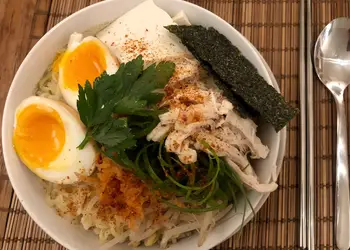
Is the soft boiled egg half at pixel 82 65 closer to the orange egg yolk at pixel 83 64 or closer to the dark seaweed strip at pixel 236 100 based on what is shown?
the orange egg yolk at pixel 83 64

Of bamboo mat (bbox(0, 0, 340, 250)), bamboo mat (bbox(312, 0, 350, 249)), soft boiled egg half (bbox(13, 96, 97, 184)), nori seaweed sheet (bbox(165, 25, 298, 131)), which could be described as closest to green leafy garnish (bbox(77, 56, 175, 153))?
soft boiled egg half (bbox(13, 96, 97, 184))

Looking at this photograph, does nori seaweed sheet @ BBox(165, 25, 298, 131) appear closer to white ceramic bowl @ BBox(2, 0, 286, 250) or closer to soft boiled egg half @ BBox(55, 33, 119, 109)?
white ceramic bowl @ BBox(2, 0, 286, 250)

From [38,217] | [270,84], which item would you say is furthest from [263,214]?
[38,217]

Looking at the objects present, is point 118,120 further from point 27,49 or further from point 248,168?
point 27,49

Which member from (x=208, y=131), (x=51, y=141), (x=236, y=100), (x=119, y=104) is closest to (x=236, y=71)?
(x=236, y=100)

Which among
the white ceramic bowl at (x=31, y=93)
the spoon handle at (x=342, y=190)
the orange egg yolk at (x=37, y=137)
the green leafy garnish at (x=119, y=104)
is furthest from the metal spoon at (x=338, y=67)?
the orange egg yolk at (x=37, y=137)

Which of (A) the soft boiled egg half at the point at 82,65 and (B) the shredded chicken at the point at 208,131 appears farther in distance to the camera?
(A) the soft boiled egg half at the point at 82,65

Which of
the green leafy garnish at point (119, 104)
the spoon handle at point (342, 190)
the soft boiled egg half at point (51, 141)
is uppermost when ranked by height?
the green leafy garnish at point (119, 104)

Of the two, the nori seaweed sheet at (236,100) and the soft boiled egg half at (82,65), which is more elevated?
the soft boiled egg half at (82,65)
